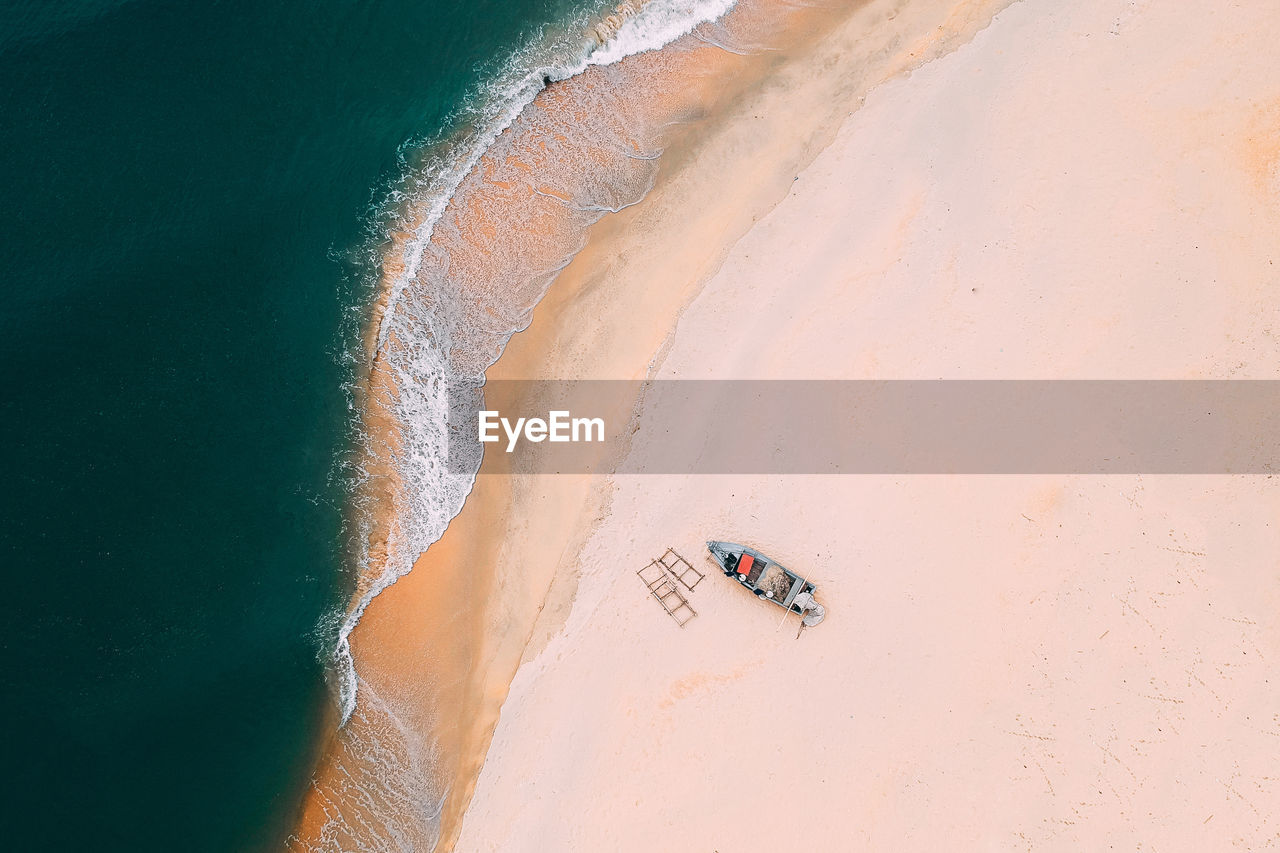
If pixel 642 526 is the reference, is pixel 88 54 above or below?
above

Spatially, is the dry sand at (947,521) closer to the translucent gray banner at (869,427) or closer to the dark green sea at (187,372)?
the translucent gray banner at (869,427)

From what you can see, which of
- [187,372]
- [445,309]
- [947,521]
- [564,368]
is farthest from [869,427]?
[187,372]

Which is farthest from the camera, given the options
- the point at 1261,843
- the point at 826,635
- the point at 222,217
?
the point at 222,217

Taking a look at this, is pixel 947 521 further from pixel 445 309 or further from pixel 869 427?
pixel 445 309

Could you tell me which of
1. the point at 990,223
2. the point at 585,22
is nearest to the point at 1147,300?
the point at 990,223

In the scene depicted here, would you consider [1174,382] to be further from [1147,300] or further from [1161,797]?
[1161,797]

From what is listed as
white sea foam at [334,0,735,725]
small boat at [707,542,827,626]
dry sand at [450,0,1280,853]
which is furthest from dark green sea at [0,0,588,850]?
small boat at [707,542,827,626]
